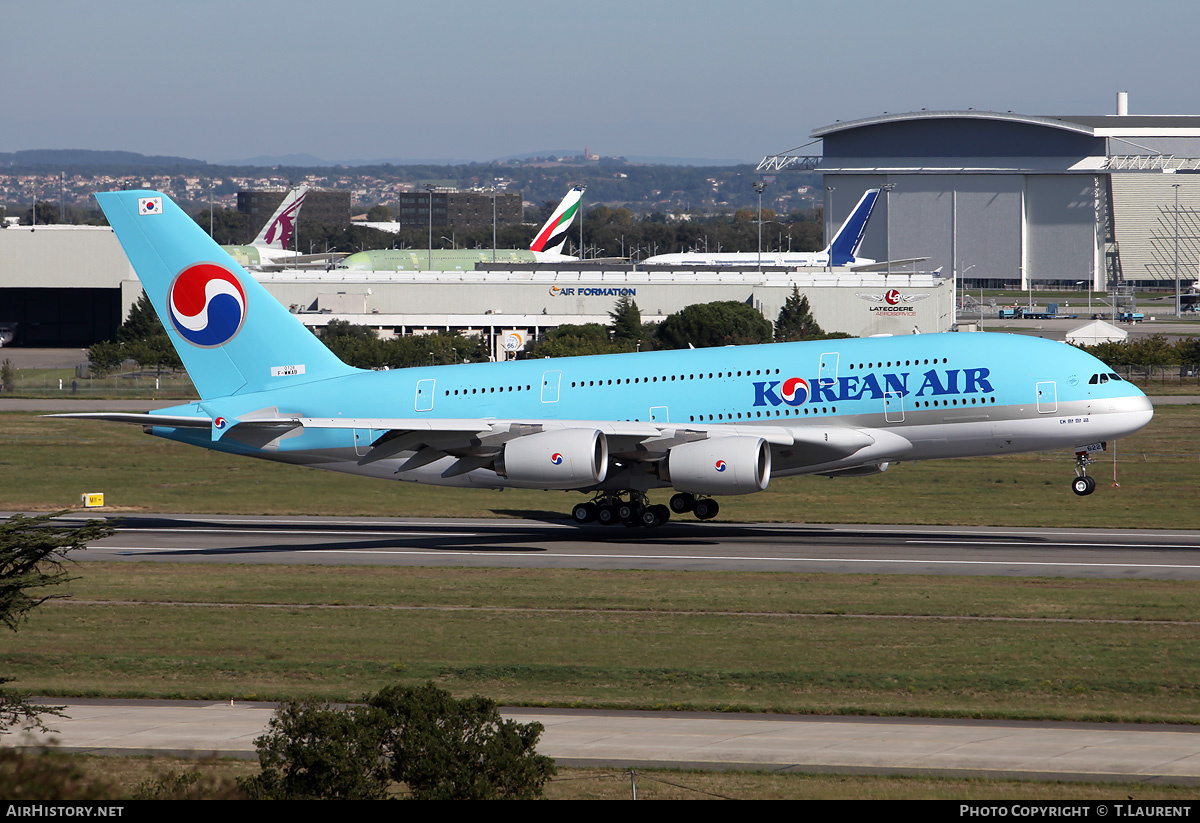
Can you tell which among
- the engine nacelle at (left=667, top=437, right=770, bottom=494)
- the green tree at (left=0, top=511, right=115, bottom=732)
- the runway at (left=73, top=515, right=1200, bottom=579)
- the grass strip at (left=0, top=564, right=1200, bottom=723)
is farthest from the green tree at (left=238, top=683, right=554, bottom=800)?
the engine nacelle at (left=667, top=437, right=770, bottom=494)

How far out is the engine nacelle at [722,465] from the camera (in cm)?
3788

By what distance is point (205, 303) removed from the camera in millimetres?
41281

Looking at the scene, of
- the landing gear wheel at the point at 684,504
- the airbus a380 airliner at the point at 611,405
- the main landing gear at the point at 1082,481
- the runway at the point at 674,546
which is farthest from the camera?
the landing gear wheel at the point at 684,504

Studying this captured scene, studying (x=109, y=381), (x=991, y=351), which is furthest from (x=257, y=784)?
(x=109, y=381)

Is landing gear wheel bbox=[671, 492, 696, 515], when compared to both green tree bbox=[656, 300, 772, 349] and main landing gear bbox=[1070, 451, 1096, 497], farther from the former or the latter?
green tree bbox=[656, 300, 772, 349]

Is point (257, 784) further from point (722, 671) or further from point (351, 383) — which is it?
point (351, 383)

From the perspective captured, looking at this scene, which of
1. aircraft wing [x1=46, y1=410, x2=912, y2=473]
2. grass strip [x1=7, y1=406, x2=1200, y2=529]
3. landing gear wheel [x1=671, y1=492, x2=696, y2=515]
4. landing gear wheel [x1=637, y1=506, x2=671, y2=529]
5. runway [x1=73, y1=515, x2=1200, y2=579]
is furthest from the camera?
grass strip [x1=7, y1=406, x2=1200, y2=529]

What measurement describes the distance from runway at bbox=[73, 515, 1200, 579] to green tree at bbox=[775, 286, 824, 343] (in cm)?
6491

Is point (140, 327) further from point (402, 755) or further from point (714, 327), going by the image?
point (402, 755)

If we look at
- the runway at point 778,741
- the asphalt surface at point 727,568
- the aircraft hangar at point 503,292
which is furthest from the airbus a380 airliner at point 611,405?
the aircraft hangar at point 503,292

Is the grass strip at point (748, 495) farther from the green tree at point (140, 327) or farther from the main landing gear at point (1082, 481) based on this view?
the green tree at point (140, 327)

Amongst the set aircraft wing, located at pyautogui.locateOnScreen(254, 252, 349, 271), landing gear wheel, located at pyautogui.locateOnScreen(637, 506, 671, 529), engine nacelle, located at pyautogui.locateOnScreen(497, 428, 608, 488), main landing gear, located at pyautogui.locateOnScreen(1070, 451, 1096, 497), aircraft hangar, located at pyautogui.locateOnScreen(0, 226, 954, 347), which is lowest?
landing gear wheel, located at pyautogui.locateOnScreen(637, 506, 671, 529)

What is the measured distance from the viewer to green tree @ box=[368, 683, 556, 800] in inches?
581

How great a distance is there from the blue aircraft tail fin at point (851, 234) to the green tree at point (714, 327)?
5575 cm
